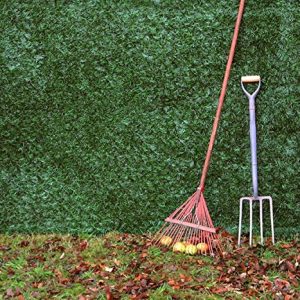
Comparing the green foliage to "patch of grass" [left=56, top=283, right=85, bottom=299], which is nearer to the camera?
"patch of grass" [left=56, top=283, right=85, bottom=299]

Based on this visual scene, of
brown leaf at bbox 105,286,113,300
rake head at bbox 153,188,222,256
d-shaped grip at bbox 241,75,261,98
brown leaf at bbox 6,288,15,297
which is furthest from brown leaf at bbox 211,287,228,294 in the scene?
d-shaped grip at bbox 241,75,261,98

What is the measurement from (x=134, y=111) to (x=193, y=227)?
1.05 metres

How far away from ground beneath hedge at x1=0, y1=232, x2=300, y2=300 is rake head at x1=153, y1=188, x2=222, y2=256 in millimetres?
89

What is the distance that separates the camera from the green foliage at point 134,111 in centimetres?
405

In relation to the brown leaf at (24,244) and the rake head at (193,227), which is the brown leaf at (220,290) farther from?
the brown leaf at (24,244)

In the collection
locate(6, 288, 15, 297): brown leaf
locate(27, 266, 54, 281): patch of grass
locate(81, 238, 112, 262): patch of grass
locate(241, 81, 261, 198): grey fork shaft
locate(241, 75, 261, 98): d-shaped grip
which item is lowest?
locate(6, 288, 15, 297): brown leaf

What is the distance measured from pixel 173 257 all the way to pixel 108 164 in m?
0.98

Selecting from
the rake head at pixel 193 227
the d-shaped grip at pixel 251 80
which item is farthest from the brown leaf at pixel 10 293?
the d-shaped grip at pixel 251 80

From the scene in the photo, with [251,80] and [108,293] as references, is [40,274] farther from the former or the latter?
[251,80]

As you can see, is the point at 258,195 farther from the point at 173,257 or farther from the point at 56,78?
the point at 56,78

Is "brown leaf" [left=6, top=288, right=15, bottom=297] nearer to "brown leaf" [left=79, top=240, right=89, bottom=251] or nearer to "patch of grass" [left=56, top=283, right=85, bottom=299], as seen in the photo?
"patch of grass" [left=56, top=283, right=85, bottom=299]

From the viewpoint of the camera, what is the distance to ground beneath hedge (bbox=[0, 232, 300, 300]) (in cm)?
323

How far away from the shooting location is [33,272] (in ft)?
11.7

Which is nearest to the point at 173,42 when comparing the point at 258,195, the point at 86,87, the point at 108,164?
the point at 86,87
